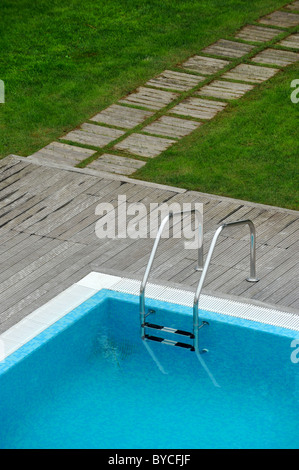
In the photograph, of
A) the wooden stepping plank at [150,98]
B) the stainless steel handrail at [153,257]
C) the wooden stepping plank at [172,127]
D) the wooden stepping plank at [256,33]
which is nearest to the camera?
the stainless steel handrail at [153,257]

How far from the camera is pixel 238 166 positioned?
10172 mm

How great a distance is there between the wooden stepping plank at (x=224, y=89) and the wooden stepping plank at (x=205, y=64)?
0.39m

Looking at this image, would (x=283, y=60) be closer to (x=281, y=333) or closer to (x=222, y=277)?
(x=222, y=277)

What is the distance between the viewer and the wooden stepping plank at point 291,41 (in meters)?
13.1

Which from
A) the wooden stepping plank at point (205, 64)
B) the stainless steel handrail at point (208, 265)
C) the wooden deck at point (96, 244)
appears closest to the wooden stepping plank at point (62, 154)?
the wooden deck at point (96, 244)

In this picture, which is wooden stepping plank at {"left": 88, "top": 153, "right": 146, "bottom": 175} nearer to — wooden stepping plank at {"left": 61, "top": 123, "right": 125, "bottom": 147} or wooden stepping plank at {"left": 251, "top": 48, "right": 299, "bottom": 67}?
wooden stepping plank at {"left": 61, "top": 123, "right": 125, "bottom": 147}

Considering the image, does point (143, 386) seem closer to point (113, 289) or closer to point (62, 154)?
point (113, 289)

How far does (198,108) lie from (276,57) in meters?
1.96

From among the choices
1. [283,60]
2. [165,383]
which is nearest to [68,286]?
[165,383]

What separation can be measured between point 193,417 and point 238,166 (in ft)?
12.1

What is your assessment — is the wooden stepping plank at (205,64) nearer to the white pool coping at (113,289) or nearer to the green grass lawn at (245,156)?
the green grass lawn at (245,156)

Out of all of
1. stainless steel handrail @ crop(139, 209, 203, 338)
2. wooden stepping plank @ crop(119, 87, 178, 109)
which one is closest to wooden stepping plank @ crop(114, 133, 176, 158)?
wooden stepping plank @ crop(119, 87, 178, 109)

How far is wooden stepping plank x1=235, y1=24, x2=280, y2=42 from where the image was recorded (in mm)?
13383

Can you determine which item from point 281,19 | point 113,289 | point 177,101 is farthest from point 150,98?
point 113,289
